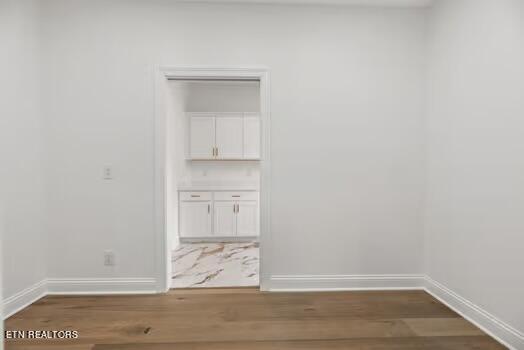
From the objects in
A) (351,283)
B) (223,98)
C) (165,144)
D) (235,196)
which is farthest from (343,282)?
(223,98)

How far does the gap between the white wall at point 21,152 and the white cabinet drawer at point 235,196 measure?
271 centimetres

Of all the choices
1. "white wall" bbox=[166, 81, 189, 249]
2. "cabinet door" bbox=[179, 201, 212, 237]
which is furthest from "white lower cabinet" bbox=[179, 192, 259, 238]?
"white wall" bbox=[166, 81, 189, 249]

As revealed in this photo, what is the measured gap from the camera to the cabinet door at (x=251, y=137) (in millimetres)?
5848

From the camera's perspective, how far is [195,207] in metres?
5.50

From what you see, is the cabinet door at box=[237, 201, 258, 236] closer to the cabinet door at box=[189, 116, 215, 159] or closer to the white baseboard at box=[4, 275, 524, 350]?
the cabinet door at box=[189, 116, 215, 159]

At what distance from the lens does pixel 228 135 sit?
19.1 ft

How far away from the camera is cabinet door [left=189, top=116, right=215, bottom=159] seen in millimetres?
5793

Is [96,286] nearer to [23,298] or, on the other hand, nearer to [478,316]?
[23,298]

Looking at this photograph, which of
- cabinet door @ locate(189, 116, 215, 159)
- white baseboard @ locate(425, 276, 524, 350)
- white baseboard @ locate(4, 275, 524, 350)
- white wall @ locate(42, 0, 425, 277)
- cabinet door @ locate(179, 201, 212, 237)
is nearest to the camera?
white baseboard @ locate(425, 276, 524, 350)

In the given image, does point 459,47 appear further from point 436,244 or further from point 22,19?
point 22,19

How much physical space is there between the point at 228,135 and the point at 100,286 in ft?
10.7

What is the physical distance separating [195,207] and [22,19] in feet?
10.8

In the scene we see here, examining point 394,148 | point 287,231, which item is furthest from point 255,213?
point 394,148

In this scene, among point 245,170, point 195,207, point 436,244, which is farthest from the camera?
point 245,170
